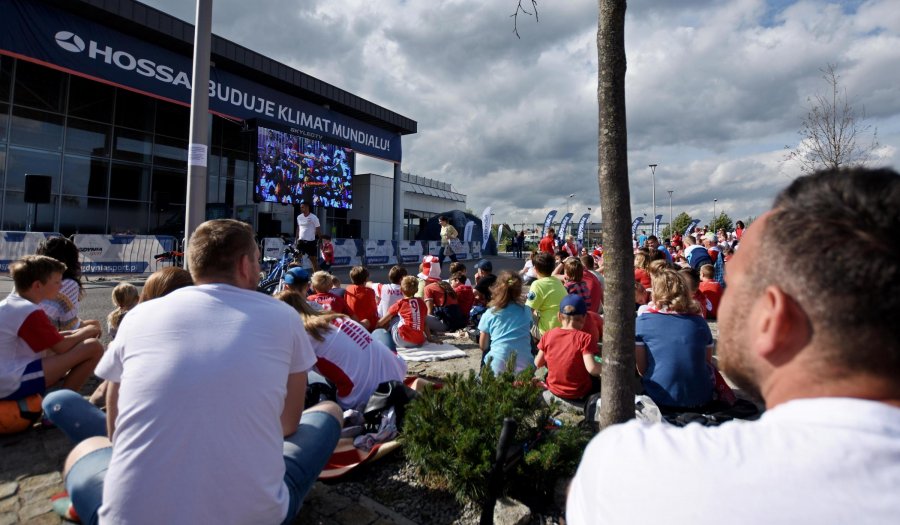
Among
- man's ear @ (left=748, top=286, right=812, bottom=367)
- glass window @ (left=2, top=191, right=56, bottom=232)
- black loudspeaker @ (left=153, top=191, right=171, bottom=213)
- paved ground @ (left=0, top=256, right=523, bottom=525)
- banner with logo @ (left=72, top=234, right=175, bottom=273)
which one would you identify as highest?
black loudspeaker @ (left=153, top=191, right=171, bottom=213)

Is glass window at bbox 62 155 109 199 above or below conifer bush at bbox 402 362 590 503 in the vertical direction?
above

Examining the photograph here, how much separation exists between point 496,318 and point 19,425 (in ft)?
12.2

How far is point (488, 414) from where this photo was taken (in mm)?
2600

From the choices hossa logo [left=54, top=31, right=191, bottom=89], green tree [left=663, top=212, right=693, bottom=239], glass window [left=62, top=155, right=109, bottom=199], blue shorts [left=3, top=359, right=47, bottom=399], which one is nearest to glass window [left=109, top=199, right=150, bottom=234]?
glass window [left=62, top=155, right=109, bottom=199]

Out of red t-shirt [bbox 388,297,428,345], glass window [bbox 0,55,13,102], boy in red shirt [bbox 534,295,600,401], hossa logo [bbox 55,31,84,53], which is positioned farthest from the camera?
glass window [bbox 0,55,13,102]

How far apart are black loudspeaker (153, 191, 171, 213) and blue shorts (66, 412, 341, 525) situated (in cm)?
2075

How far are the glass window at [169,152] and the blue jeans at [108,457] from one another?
21005mm

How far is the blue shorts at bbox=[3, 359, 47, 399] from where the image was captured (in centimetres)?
336

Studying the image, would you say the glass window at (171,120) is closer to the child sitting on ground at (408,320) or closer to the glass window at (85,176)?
the glass window at (85,176)

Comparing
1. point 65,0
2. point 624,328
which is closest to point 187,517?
point 624,328

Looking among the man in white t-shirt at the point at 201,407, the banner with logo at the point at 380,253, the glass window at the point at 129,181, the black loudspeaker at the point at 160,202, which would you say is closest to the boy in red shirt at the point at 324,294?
the man in white t-shirt at the point at 201,407

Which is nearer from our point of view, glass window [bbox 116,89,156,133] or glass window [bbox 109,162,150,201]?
glass window [bbox 109,162,150,201]

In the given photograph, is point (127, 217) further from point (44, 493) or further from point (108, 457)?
point (108, 457)

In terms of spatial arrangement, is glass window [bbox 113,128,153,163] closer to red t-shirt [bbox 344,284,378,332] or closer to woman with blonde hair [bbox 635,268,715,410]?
red t-shirt [bbox 344,284,378,332]
